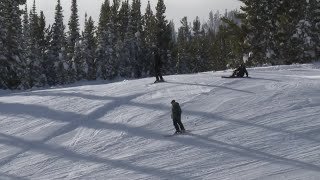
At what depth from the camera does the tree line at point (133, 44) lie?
131 feet

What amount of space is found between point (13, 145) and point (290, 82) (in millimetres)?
13586

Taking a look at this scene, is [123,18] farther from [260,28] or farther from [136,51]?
[260,28]

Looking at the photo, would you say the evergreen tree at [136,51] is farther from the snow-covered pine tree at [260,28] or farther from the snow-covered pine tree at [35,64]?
the snow-covered pine tree at [260,28]

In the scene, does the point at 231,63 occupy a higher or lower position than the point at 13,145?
higher

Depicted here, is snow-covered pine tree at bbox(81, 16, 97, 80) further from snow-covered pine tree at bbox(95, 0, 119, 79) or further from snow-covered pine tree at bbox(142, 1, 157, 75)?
snow-covered pine tree at bbox(142, 1, 157, 75)

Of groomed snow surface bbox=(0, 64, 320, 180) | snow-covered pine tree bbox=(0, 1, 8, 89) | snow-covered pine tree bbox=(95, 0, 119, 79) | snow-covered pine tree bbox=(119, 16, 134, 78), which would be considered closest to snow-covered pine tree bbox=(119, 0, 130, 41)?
snow-covered pine tree bbox=(119, 16, 134, 78)

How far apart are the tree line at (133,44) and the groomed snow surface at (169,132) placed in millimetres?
14700

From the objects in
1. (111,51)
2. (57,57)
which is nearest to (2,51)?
(111,51)

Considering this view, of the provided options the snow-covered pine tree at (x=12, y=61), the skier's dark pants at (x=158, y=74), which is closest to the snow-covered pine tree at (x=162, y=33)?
the snow-covered pine tree at (x=12, y=61)

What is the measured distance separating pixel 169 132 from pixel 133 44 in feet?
167

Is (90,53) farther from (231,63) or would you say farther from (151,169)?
(151,169)

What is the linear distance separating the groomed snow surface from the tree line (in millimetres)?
14700

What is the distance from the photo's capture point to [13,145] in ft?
61.4

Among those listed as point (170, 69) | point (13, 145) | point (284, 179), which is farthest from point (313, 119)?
point (170, 69)
